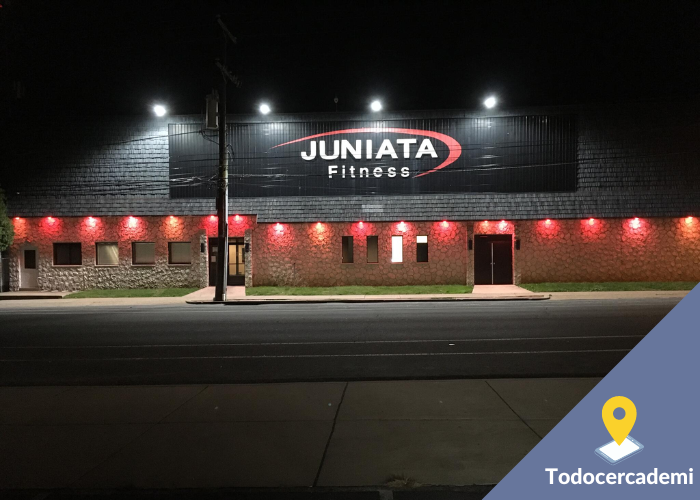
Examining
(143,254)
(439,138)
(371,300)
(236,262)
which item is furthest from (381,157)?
(143,254)

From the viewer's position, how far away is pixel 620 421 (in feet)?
15.7

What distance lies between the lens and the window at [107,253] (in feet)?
79.6

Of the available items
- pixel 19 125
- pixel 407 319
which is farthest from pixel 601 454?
pixel 19 125

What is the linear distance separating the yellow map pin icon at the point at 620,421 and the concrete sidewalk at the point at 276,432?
62 cm

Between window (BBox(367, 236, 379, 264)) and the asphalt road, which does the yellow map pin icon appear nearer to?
the asphalt road

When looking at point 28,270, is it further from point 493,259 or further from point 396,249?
point 493,259

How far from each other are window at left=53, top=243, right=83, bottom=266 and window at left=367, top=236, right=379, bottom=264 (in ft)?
45.9

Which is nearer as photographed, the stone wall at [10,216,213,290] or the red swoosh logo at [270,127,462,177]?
the red swoosh logo at [270,127,462,177]

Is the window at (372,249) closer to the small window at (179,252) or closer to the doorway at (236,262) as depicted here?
the doorway at (236,262)

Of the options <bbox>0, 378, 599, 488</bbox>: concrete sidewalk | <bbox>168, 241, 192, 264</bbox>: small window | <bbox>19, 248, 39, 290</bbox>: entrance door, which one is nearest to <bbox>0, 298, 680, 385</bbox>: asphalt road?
<bbox>0, 378, 599, 488</bbox>: concrete sidewalk

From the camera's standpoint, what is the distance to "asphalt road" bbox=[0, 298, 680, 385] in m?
8.16

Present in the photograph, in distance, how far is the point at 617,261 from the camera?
23.1 m

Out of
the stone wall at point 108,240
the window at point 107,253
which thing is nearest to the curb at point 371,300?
the stone wall at point 108,240

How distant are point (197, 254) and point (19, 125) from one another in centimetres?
1067
